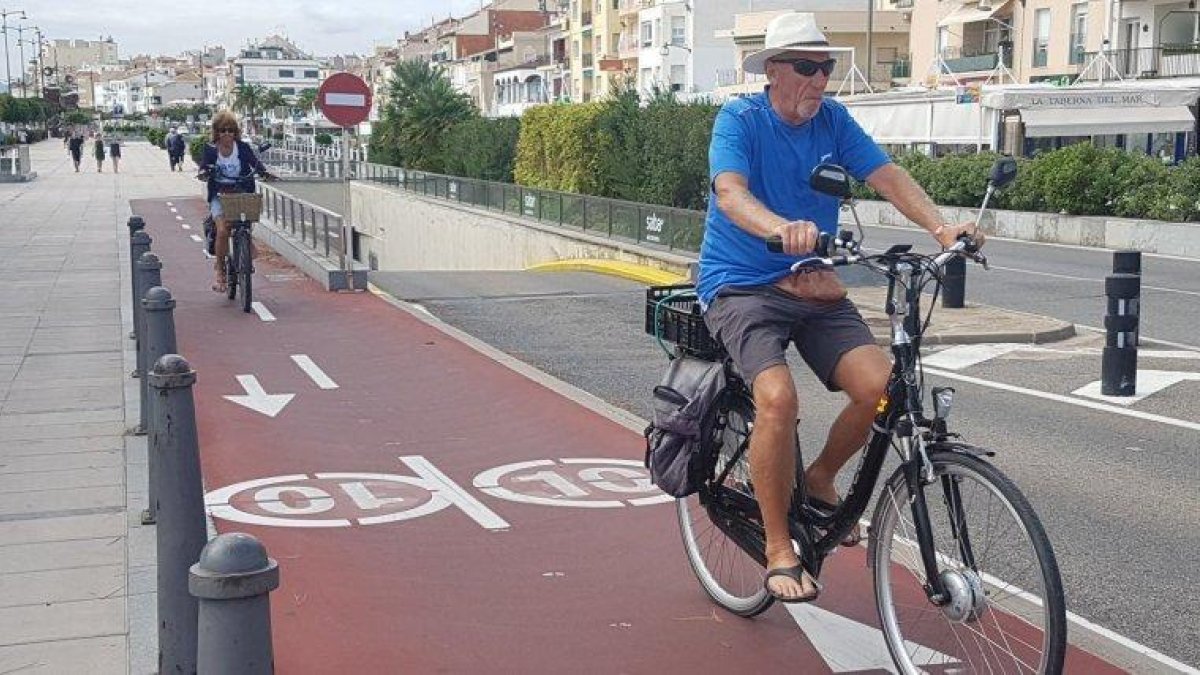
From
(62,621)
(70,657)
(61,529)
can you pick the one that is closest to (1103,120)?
(61,529)

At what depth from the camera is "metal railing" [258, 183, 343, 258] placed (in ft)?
54.8

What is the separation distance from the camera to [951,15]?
57.0 m

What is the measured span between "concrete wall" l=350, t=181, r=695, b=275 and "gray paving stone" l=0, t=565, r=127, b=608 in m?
13.1

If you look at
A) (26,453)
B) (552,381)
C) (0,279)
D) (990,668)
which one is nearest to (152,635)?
(990,668)

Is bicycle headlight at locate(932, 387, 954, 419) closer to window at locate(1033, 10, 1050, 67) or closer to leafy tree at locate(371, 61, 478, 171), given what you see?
leafy tree at locate(371, 61, 478, 171)

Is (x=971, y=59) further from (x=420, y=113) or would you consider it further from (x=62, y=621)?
(x=62, y=621)

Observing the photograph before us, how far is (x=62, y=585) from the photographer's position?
17.2ft

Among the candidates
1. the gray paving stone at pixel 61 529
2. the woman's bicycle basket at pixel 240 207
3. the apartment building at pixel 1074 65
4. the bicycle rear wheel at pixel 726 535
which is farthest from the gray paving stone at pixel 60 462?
the apartment building at pixel 1074 65

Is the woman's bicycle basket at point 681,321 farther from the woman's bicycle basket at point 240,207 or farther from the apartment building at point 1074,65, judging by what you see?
the apartment building at point 1074,65

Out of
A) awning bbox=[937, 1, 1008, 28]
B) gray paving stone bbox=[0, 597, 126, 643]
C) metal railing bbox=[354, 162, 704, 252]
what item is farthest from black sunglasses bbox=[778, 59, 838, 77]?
awning bbox=[937, 1, 1008, 28]

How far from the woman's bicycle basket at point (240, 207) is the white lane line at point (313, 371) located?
301 cm

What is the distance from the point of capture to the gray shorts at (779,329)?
13.8 ft

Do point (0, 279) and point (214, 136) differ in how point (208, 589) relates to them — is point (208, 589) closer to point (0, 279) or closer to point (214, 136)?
point (214, 136)

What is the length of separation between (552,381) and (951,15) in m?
51.2
